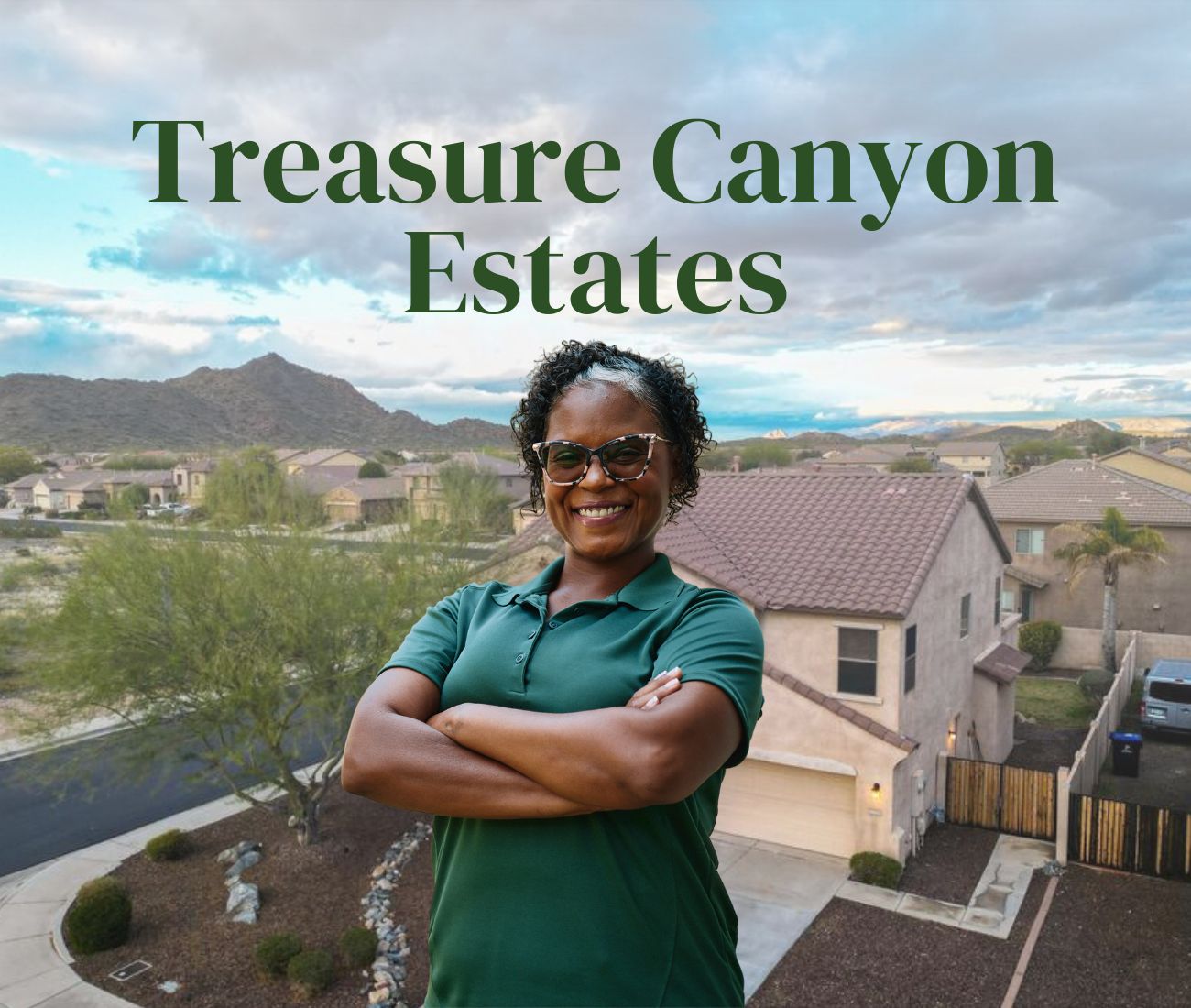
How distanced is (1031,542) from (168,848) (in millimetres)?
32248

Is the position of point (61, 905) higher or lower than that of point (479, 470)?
lower

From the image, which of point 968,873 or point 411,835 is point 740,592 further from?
point 411,835

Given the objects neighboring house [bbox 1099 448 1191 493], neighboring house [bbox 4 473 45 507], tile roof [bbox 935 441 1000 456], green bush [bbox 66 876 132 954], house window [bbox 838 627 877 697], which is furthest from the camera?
neighboring house [bbox 4 473 45 507]

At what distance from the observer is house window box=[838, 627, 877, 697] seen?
611 inches

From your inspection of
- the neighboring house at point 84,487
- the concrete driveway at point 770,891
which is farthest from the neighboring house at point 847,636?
the neighboring house at point 84,487

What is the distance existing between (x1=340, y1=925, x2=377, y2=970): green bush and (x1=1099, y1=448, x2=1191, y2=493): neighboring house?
4111 centimetres

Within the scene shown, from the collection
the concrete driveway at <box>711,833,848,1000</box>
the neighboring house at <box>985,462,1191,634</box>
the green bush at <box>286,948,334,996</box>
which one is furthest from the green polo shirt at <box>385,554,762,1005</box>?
the neighboring house at <box>985,462,1191,634</box>

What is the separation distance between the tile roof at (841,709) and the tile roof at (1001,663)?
18.2 ft

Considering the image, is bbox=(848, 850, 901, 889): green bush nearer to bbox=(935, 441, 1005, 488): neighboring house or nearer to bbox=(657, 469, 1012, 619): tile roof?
bbox=(657, 469, 1012, 619): tile roof

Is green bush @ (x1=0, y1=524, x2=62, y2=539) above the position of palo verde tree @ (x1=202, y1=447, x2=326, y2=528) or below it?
below

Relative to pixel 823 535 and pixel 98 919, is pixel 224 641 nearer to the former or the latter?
pixel 98 919

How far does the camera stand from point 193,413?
11169 cm

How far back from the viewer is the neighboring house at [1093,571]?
3356 centimetres

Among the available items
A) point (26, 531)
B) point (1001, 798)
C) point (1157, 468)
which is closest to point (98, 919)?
point (1001, 798)
